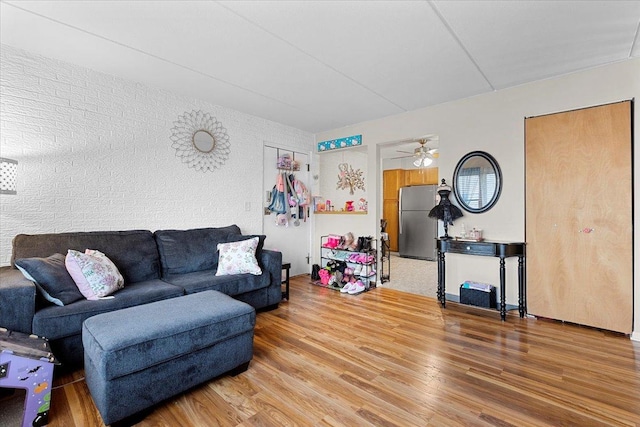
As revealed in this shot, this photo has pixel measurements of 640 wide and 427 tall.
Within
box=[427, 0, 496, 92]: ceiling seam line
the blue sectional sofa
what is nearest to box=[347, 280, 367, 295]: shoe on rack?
the blue sectional sofa

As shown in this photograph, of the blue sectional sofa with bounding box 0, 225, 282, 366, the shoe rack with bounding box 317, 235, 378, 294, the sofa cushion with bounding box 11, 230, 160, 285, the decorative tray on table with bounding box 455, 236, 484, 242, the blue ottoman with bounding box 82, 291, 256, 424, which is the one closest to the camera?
the blue ottoman with bounding box 82, 291, 256, 424

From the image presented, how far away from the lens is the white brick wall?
2500 millimetres

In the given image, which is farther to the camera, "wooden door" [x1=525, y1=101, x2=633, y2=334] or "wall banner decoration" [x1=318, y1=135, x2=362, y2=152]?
"wall banner decoration" [x1=318, y1=135, x2=362, y2=152]

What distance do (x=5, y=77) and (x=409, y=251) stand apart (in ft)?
21.7

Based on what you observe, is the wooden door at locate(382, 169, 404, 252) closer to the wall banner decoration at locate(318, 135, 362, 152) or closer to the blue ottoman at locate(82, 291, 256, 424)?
the wall banner decoration at locate(318, 135, 362, 152)

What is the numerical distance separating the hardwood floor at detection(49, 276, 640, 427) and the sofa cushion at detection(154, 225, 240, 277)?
1.06 m

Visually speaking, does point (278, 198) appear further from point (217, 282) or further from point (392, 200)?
point (392, 200)

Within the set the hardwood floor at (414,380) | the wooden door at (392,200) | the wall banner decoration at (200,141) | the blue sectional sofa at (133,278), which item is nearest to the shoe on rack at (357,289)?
the hardwood floor at (414,380)

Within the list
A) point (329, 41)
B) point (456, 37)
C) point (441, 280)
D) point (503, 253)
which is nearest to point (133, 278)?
point (329, 41)

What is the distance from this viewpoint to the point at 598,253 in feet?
9.02

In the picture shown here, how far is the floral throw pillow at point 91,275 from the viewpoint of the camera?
2219mm

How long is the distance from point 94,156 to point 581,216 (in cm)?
467

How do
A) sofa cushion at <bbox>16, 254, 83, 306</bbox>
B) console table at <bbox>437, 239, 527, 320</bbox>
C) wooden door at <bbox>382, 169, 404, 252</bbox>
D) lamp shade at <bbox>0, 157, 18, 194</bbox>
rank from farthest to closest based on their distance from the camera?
wooden door at <bbox>382, 169, 404, 252</bbox> → console table at <bbox>437, 239, 527, 320</bbox> → lamp shade at <bbox>0, 157, 18, 194</bbox> → sofa cushion at <bbox>16, 254, 83, 306</bbox>

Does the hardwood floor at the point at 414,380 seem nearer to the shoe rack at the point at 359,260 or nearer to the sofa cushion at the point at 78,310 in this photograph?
the sofa cushion at the point at 78,310
